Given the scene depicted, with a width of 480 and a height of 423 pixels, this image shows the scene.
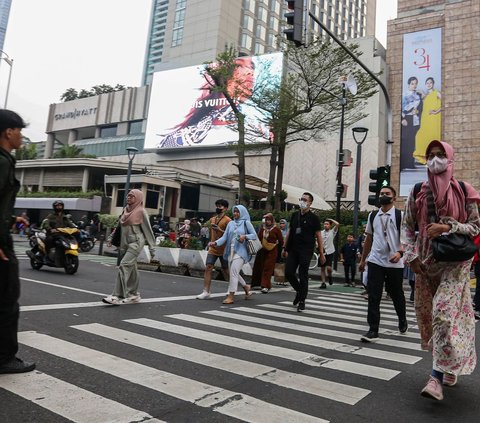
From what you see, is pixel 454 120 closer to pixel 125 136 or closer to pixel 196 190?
pixel 196 190

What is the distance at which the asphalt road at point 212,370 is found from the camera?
2705 mm

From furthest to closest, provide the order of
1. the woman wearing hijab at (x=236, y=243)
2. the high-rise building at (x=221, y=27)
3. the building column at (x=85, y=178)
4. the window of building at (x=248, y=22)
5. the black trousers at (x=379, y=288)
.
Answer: the window of building at (x=248, y=22) → the high-rise building at (x=221, y=27) → the building column at (x=85, y=178) → the woman wearing hijab at (x=236, y=243) → the black trousers at (x=379, y=288)

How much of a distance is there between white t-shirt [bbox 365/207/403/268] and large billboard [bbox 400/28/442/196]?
33.4 meters

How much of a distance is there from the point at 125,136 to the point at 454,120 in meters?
44.0

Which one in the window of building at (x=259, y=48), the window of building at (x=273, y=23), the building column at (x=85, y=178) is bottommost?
the building column at (x=85, y=178)

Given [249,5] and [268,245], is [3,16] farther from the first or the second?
[268,245]

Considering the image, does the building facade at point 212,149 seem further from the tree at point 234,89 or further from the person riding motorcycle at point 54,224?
the person riding motorcycle at point 54,224

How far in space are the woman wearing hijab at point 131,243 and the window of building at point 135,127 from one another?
189 feet

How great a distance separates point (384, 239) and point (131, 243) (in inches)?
160

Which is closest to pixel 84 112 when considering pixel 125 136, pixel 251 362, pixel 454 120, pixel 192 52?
pixel 125 136

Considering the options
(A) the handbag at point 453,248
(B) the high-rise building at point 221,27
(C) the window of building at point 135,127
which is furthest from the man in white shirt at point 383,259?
(C) the window of building at point 135,127

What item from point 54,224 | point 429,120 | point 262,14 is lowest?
point 54,224

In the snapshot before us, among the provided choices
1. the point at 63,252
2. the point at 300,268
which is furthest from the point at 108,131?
the point at 300,268

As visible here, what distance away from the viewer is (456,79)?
120 feet
